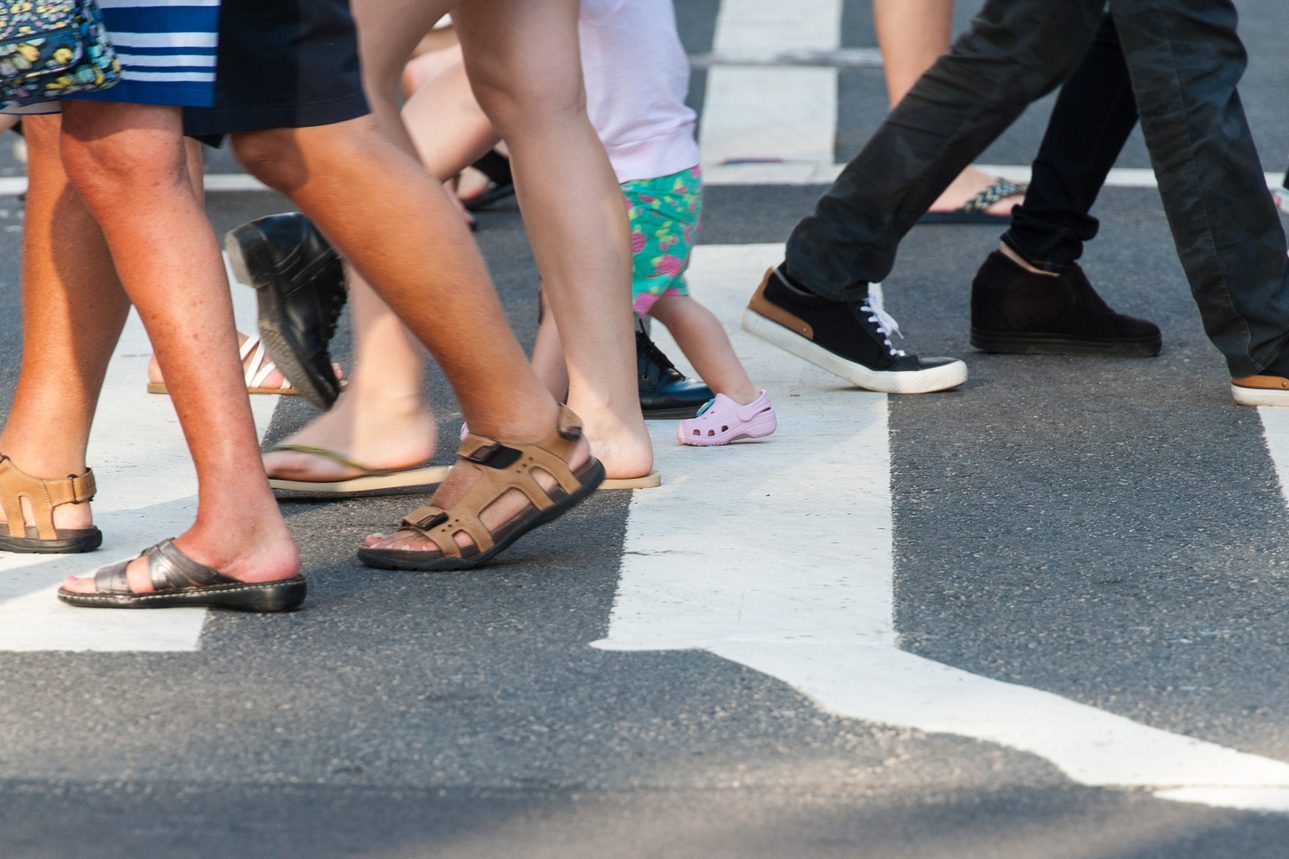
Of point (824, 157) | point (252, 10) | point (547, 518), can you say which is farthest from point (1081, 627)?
point (824, 157)

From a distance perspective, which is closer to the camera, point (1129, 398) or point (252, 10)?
point (252, 10)

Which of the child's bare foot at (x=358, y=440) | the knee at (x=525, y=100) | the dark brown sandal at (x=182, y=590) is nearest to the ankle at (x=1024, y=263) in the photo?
the knee at (x=525, y=100)

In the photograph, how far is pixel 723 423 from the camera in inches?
150

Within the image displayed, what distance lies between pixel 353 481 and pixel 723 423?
77cm

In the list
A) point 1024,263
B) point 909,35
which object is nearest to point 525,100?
point 1024,263

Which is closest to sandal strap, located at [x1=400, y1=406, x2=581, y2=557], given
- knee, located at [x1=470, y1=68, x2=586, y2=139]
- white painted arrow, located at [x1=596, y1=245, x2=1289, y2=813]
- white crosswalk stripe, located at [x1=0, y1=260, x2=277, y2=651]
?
white painted arrow, located at [x1=596, y1=245, x2=1289, y2=813]

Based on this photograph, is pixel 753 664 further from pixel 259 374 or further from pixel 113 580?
pixel 259 374

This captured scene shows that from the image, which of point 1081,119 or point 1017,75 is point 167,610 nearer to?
point 1017,75

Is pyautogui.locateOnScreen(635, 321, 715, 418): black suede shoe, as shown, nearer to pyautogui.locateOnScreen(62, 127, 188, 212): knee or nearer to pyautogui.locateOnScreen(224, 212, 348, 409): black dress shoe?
pyautogui.locateOnScreen(224, 212, 348, 409): black dress shoe

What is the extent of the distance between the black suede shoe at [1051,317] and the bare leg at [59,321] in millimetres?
2146

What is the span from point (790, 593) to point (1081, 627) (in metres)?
0.44

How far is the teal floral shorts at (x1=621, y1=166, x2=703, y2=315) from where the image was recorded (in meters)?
3.84

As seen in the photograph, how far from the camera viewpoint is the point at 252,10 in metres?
2.69

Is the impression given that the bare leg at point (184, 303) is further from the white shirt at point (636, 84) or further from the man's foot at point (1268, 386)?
the man's foot at point (1268, 386)
